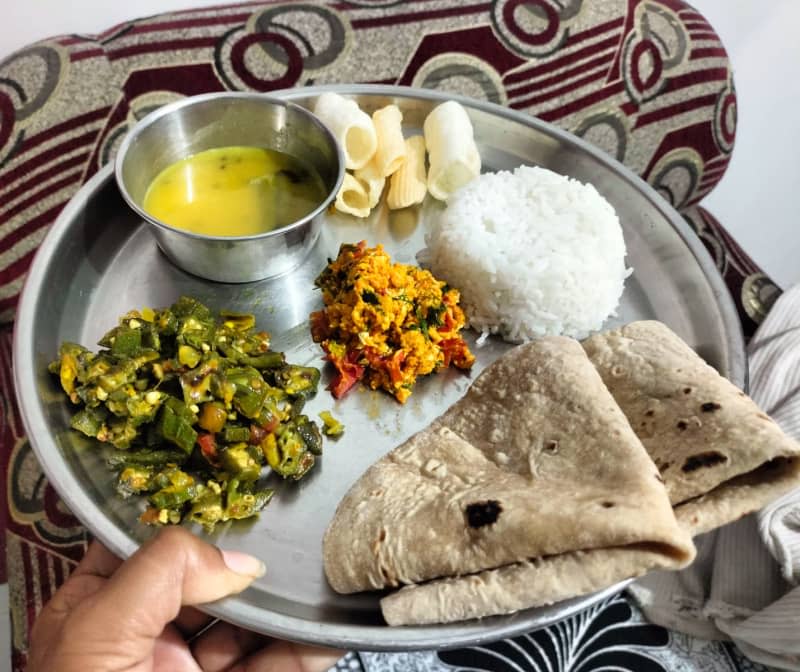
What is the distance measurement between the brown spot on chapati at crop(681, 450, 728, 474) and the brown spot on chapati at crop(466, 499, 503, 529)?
0.42 m

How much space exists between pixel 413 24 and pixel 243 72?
0.77 m

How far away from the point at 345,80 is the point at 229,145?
0.96 metres

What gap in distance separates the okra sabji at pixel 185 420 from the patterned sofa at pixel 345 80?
102 centimetres

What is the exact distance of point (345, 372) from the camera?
2.09 metres

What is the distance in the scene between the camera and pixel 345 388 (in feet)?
6.86

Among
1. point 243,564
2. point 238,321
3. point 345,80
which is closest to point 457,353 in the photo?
point 238,321

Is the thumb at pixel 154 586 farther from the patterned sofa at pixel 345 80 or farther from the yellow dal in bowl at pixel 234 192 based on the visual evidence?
the patterned sofa at pixel 345 80

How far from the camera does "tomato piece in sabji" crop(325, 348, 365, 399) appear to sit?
2.08m

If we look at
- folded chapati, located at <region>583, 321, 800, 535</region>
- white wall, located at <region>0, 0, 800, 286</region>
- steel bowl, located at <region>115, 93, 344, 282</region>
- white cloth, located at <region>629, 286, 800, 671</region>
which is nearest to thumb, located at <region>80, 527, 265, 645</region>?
steel bowl, located at <region>115, 93, 344, 282</region>

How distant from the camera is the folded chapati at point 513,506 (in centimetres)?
142

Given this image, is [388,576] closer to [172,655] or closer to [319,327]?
[172,655]

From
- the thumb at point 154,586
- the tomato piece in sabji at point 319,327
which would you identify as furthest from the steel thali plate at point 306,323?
the thumb at point 154,586

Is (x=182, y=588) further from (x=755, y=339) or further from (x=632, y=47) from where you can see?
(x=632, y=47)

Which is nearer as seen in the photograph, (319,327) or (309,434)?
(309,434)
